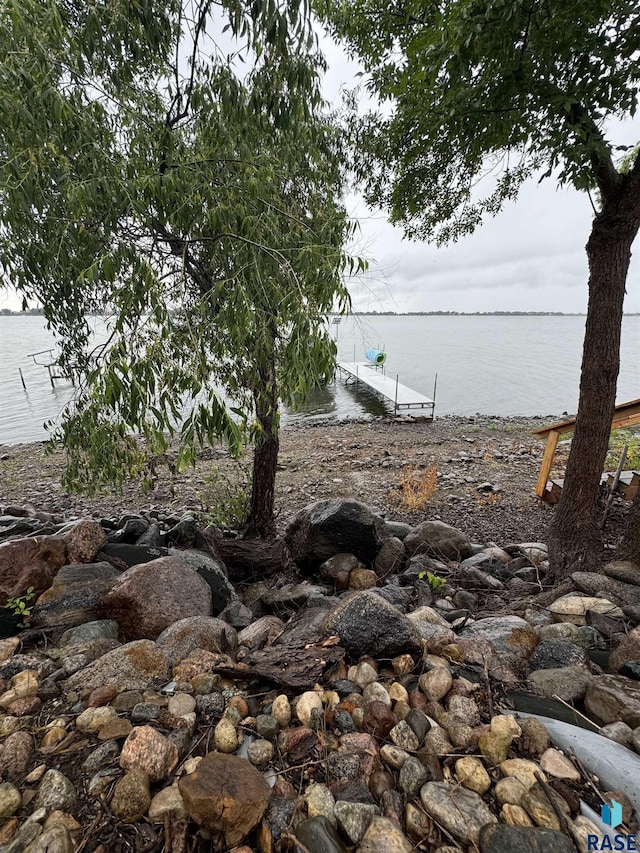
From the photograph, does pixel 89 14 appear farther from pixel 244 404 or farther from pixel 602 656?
pixel 602 656

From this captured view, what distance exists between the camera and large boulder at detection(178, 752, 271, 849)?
1.28m

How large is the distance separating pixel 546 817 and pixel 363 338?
9.57 ft

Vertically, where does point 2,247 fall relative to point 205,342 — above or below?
above

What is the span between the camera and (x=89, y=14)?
2.49 meters

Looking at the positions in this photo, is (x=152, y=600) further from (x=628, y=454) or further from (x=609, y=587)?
(x=628, y=454)

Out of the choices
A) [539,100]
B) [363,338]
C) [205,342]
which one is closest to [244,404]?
[205,342]

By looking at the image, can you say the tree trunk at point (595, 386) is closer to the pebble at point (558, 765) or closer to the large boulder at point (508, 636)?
the large boulder at point (508, 636)

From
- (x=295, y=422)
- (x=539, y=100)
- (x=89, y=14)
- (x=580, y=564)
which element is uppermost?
(x=89, y=14)

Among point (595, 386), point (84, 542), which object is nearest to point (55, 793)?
point (84, 542)

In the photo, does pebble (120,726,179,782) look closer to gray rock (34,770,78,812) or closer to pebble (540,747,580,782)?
gray rock (34,770,78,812)

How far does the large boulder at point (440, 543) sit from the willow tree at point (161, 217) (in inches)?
112

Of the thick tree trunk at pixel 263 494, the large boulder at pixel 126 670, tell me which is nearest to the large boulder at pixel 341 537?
the thick tree trunk at pixel 263 494

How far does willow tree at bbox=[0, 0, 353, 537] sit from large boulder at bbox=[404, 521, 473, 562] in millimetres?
2840

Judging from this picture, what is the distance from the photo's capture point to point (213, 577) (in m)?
3.85
